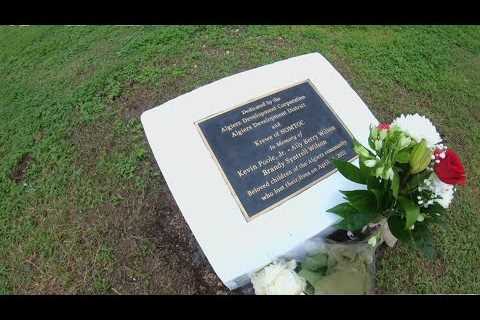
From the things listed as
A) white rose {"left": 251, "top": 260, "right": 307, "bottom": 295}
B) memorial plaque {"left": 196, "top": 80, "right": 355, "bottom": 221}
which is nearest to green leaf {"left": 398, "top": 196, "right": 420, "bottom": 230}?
memorial plaque {"left": 196, "top": 80, "right": 355, "bottom": 221}

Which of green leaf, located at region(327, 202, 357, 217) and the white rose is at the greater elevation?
green leaf, located at region(327, 202, 357, 217)

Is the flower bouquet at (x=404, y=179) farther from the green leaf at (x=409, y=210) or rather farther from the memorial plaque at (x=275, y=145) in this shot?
the memorial plaque at (x=275, y=145)

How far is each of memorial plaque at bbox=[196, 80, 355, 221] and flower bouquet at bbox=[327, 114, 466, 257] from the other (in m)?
0.35

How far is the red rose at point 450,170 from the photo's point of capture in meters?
2.03

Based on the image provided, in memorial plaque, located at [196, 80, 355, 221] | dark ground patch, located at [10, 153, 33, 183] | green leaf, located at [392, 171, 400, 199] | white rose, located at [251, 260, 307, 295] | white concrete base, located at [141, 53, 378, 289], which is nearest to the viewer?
green leaf, located at [392, 171, 400, 199]

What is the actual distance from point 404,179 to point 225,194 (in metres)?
1.07

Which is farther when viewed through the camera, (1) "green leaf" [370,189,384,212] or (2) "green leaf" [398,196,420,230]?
(1) "green leaf" [370,189,384,212]

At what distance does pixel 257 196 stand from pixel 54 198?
5.65 feet

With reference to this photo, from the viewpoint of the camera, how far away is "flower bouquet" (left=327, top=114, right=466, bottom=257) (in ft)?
6.93

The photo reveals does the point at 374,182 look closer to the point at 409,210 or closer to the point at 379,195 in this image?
the point at 379,195

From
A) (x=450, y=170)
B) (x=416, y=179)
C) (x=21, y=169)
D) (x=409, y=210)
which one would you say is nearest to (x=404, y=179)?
(x=416, y=179)

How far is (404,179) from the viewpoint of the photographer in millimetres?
2273

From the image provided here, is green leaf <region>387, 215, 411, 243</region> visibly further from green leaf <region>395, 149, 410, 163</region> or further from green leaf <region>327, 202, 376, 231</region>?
green leaf <region>395, 149, 410, 163</region>

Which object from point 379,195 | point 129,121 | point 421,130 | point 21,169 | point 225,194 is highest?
point 421,130
